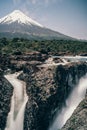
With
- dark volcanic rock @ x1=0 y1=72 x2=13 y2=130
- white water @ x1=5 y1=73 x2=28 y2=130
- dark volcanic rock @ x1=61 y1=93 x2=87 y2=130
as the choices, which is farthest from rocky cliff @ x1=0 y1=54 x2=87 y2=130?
dark volcanic rock @ x1=61 y1=93 x2=87 y2=130

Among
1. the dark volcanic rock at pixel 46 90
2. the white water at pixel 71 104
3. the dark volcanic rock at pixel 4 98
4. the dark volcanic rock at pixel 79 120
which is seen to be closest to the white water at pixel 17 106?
the dark volcanic rock at pixel 4 98

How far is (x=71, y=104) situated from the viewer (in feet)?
225

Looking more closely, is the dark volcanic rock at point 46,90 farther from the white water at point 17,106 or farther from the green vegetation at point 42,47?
the green vegetation at point 42,47

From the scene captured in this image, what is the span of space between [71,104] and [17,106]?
942 cm

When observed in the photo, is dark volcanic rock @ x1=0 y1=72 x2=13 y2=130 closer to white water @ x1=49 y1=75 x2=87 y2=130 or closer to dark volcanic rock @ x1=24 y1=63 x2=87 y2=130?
dark volcanic rock @ x1=24 y1=63 x2=87 y2=130

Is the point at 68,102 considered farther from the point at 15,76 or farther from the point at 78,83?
the point at 15,76

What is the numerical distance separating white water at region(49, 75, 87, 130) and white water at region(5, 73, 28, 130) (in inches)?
212

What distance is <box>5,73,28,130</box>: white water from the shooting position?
64262 millimetres

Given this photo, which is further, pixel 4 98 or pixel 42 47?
pixel 42 47

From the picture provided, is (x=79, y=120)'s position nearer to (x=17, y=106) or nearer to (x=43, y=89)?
(x=43, y=89)

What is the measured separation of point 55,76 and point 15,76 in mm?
9890

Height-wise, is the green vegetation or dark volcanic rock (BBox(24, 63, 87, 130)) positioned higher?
the green vegetation

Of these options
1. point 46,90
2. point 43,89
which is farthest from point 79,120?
point 43,89

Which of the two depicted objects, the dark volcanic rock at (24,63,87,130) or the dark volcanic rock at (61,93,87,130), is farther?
the dark volcanic rock at (24,63,87,130)
